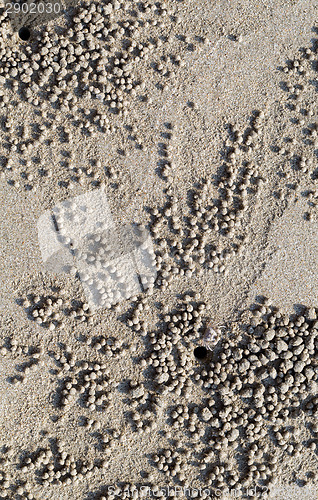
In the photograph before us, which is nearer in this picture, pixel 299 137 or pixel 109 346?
pixel 109 346

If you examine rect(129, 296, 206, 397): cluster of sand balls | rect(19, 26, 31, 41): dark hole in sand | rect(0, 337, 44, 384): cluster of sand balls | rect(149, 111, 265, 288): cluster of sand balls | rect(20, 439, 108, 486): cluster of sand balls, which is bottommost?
rect(20, 439, 108, 486): cluster of sand balls

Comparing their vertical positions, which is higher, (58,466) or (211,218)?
(211,218)

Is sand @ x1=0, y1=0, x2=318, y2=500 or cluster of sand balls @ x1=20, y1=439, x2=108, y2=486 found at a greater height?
sand @ x1=0, y1=0, x2=318, y2=500

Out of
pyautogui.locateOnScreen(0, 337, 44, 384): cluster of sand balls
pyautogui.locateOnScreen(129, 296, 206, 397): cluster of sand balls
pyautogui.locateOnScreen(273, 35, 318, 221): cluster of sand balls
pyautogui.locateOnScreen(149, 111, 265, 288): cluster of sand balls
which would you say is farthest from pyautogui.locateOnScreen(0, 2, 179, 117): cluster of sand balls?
pyautogui.locateOnScreen(0, 337, 44, 384): cluster of sand balls

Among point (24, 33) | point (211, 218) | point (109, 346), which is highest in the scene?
point (24, 33)

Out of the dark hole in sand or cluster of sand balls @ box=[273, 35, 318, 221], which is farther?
cluster of sand balls @ box=[273, 35, 318, 221]

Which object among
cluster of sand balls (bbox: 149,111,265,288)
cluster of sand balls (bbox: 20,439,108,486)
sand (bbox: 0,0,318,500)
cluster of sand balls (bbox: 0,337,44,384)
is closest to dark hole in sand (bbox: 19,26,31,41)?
sand (bbox: 0,0,318,500)

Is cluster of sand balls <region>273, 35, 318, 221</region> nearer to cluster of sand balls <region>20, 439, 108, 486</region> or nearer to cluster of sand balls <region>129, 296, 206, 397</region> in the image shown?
cluster of sand balls <region>129, 296, 206, 397</region>

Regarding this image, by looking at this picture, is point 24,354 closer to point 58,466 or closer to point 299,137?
point 58,466

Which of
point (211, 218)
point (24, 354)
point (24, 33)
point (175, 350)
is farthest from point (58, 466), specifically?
point (24, 33)

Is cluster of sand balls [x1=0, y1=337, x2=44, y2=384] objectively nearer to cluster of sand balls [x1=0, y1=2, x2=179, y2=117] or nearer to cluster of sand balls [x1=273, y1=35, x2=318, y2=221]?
cluster of sand balls [x1=0, y1=2, x2=179, y2=117]

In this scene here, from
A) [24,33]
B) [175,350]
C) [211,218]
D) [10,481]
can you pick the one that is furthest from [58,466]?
[24,33]
